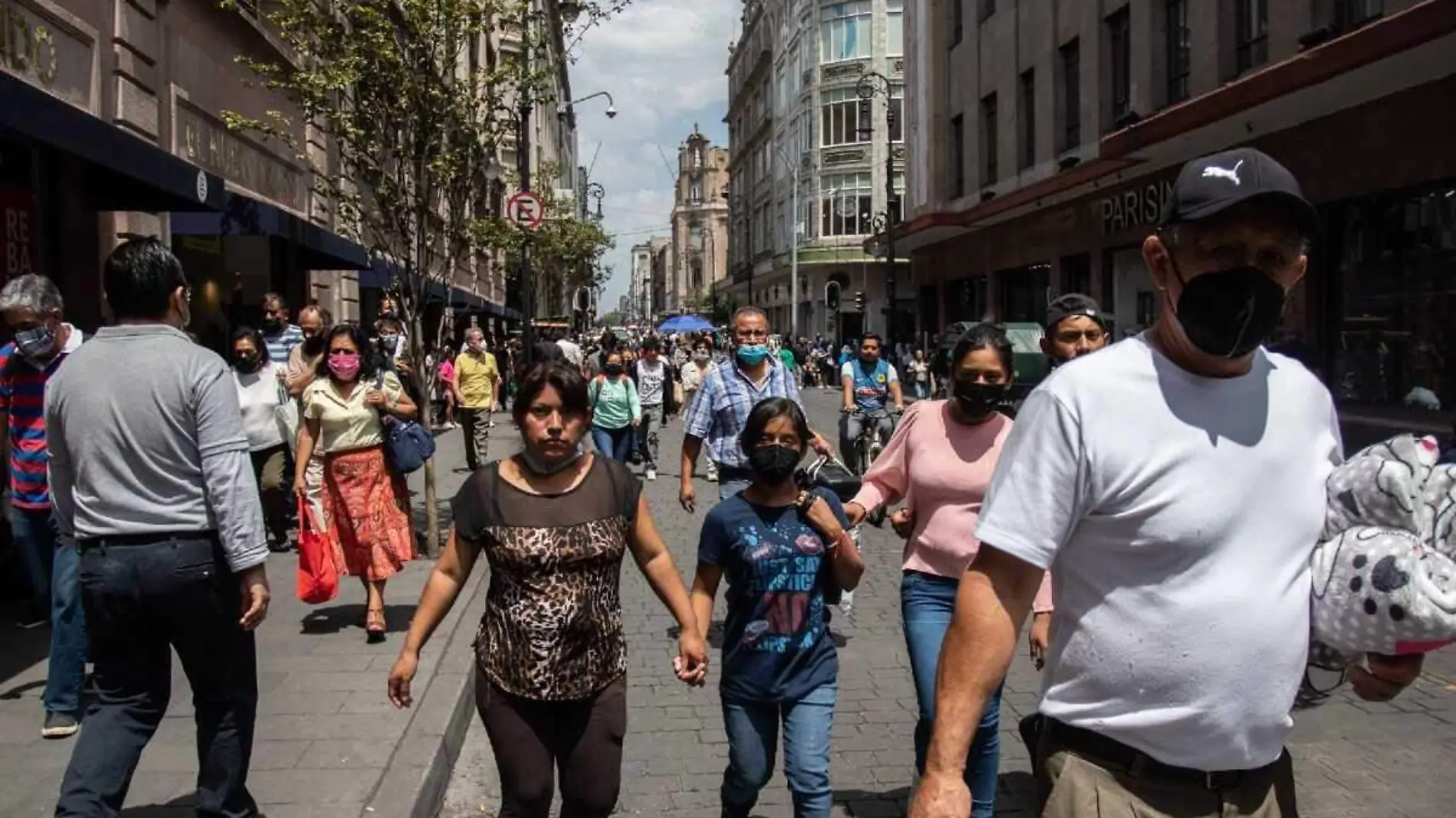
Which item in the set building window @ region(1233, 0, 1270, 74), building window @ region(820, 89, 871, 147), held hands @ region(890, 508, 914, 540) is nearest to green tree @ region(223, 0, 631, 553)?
held hands @ region(890, 508, 914, 540)

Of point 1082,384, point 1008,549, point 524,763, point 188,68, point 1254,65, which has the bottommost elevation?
point 524,763

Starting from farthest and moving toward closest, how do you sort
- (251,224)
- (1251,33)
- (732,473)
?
(1251,33), (251,224), (732,473)

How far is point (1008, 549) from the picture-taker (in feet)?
7.46

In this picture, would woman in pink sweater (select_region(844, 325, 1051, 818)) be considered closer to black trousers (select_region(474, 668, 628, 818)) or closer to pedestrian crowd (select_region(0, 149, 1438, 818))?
pedestrian crowd (select_region(0, 149, 1438, 818))

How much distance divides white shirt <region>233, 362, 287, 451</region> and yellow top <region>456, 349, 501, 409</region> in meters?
5.51

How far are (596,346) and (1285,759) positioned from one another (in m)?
21.9

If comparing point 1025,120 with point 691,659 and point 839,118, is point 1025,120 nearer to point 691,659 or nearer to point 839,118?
point 691,659

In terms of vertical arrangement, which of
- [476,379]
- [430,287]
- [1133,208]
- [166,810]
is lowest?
[166,810]

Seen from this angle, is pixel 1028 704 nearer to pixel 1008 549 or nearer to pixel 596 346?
pixel 1008 549

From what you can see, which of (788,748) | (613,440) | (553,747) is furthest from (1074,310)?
(613,440)

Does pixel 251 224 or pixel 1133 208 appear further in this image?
pixel 1133 208

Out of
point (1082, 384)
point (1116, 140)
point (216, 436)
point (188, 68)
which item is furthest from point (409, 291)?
point (1116, 140)

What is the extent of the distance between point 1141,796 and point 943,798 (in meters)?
0.39

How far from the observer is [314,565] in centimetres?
697
